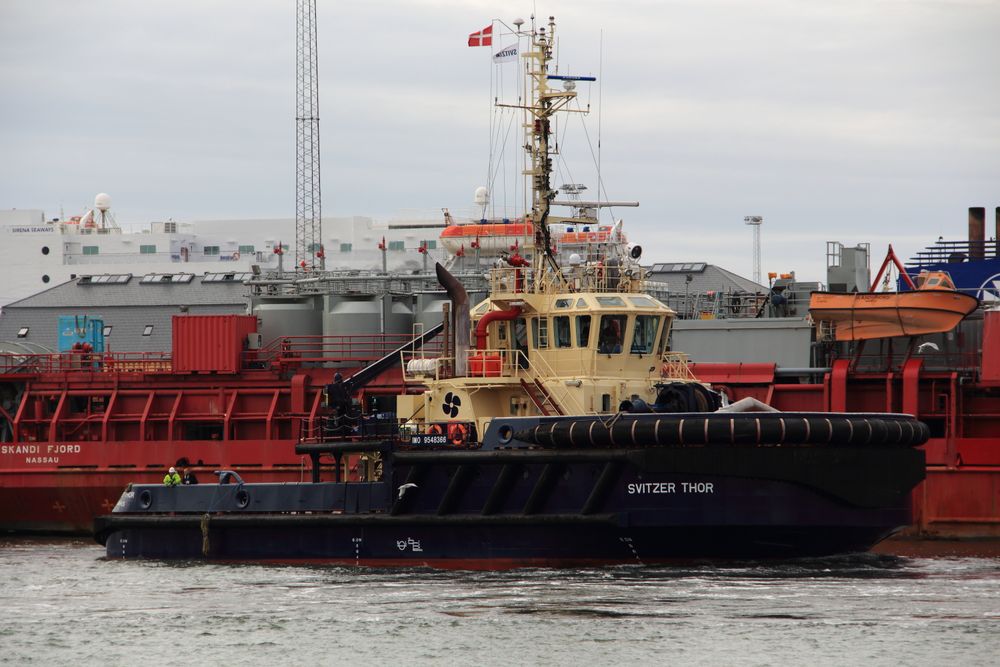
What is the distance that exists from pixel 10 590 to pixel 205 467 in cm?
1069

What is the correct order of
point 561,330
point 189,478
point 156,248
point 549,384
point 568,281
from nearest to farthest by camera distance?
1. point 549,384
2. point 561,330
3. point 568,281
4. point 189,478
5. point 156,248

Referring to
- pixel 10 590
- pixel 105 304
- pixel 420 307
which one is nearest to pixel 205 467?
pixel 420 307

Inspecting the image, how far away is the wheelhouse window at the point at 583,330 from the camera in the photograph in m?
29.0

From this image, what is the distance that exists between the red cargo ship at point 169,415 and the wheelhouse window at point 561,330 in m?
9.55

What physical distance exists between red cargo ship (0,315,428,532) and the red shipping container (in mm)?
24

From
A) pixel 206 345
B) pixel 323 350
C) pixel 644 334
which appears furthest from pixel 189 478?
pixel 323 350

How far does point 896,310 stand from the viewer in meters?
35.8

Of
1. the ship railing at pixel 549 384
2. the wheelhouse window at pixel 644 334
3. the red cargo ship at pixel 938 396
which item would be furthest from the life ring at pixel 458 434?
the red cargo ship at pixel 938 396

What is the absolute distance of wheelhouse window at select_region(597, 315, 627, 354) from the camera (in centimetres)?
2906

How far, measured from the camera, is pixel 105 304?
61219 millimetres

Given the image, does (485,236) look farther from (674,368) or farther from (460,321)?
(674,368)

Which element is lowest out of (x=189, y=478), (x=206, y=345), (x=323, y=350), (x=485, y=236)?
(x=189, y=478)

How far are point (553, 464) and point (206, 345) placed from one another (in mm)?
15109

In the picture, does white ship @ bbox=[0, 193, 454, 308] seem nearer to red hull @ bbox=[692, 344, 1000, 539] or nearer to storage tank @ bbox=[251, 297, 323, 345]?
storage tank @ bbox=[251, 297, 323, 345]
